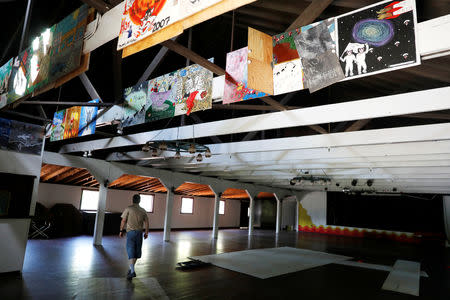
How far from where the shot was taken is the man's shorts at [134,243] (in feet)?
16.6

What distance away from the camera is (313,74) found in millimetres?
2762

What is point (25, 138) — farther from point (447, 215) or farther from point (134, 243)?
point (447, 215)

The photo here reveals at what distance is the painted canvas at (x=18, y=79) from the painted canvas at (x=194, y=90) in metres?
2.09

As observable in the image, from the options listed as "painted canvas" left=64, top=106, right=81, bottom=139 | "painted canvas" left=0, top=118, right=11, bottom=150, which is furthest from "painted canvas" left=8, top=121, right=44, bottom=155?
"painted canvas" left=64, top=106, right=81, bottom=139

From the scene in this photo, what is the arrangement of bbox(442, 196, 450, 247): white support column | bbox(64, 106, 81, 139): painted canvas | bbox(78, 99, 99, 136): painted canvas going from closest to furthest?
bbox(78, 99, 99, 136): painted canvas → bbox(64, 106, 81, 139): painted canvas → bbox(442, 196, 450, 247): white support column

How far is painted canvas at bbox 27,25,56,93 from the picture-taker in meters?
3.48

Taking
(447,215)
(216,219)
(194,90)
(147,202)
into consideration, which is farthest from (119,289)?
(447,215)

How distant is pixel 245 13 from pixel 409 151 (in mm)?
4655

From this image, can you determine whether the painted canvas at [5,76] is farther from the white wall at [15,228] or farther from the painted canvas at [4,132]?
the white wall at [15,228]

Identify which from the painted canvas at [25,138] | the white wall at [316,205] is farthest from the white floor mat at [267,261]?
the white wall at [316,205]

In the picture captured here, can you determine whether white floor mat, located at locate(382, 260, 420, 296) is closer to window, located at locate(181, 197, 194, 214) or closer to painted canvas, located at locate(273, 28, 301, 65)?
painted canvas, located at locate(273, 28, 301, 65)

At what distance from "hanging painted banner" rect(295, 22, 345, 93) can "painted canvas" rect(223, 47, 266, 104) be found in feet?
2.10

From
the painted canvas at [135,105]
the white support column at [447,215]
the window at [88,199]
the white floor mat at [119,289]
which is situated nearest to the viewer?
the white floor mat at [119,289]

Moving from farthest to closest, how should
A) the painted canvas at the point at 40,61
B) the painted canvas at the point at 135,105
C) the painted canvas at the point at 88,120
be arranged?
the painted canvas at the point at 88,120
the painted canvas at the point at 135,105
the painted canvas at the point at 40,61
